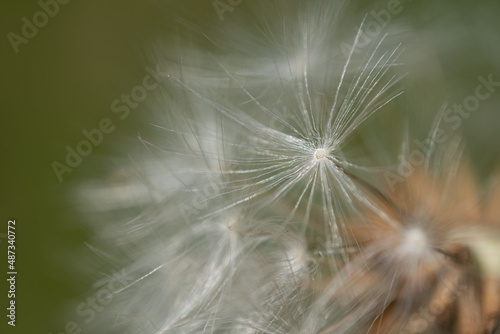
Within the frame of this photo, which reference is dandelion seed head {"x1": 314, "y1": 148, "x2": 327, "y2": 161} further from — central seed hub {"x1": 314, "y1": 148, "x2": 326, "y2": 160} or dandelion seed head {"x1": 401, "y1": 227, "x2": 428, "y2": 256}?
dandelion seed head {"x1": 401, "y1": 227, "x2": 428, "y2": 256}

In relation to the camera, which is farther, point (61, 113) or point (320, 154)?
point (61, 113)

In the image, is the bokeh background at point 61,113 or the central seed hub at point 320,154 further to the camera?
the bokeh background at point 61,113

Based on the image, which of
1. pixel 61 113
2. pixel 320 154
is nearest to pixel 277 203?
pixel 320 154

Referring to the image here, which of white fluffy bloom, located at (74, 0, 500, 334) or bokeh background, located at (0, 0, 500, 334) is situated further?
bokeh background, located at (0, 0, 500, 334)

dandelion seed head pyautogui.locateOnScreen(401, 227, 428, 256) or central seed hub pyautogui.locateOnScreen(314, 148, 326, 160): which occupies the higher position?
central seed hub pyautogui.locateOnScreen(314, 148, 326, 160)

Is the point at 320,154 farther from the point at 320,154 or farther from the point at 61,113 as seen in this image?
the point at 61,113

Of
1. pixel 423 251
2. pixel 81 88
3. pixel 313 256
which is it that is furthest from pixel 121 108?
pixel 423 251

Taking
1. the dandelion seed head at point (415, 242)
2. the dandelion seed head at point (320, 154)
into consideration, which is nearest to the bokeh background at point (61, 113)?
the dandelion seed head at point (320, 154)

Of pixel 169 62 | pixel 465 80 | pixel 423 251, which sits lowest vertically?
pixel 423 251

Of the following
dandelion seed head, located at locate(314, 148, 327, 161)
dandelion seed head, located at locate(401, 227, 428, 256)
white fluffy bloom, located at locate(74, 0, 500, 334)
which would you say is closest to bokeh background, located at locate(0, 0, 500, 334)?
white fluffy bloom, located at locate(74, 0, 500, 334)

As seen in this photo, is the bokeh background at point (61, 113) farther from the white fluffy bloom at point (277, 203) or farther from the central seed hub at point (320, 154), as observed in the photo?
the central seed hub at point (320, 154)

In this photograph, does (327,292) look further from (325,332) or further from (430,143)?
(430,143)
